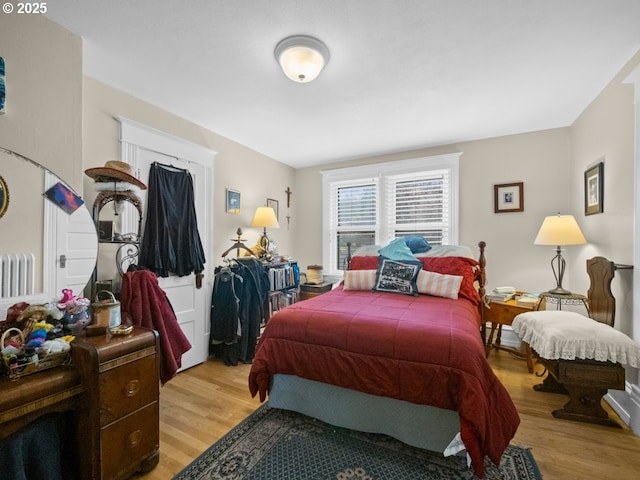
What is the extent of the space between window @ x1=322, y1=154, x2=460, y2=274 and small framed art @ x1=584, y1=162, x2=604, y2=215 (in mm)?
1228

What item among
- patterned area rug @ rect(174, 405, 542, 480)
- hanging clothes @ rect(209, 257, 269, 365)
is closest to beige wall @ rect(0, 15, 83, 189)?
hanging clothes @ rect(209, 257, 269, 365)

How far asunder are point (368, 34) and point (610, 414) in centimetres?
306

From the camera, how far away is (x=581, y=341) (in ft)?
6.30

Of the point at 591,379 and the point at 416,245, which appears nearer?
the point at 591,379

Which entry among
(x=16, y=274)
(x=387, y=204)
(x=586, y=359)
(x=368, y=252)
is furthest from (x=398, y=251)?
(x=16, y=274)

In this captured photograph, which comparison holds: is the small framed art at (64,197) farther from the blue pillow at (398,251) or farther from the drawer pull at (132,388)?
the blue pillow at (398,251)

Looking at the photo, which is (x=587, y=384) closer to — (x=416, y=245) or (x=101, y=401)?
(x=416, y=245)

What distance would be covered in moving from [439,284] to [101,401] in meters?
2.47

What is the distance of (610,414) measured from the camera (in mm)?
2098

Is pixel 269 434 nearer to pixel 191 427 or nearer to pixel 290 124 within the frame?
pixel 191 427

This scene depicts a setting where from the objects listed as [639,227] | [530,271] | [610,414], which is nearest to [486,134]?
[530,271]

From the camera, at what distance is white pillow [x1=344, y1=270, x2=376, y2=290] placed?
2904 millimetres

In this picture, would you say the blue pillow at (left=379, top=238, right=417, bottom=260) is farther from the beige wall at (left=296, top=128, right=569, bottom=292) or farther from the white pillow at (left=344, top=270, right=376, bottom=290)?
the beige wall at (left=296, top=128, right=569, bottom=292)

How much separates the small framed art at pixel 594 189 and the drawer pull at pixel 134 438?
364 centimetres
